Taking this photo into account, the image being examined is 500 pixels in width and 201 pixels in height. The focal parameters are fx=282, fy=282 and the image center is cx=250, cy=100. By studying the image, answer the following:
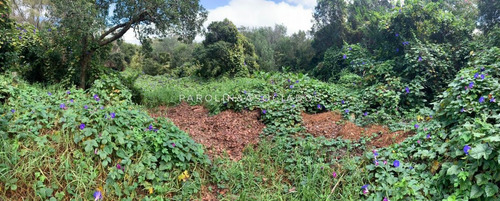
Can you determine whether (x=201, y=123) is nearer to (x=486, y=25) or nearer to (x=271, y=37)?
(x=486, y=25)

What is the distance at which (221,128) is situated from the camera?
384 cm

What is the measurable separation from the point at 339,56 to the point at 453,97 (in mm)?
5642

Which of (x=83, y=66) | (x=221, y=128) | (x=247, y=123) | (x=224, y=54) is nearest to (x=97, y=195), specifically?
(x=221, y=128)

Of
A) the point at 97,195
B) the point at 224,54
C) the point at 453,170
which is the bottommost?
the point at 97,195

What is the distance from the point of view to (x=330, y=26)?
9984 millimetres

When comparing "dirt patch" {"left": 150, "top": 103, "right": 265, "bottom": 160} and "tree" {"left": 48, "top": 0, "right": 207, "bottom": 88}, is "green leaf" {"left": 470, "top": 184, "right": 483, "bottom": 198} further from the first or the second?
"tree" {"left": 48, "top": 0, "right": 207, "bottom": 88}

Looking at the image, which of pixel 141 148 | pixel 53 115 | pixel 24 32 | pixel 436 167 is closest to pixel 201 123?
pixel 141 148

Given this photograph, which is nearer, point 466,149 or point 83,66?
point 466,149

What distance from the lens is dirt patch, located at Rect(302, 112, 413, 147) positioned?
9.78 feet

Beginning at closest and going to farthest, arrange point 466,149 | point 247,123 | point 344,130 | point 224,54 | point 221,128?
point 466,149 < point 344,130 < point 221,128 < point 247,123 < point 224,54

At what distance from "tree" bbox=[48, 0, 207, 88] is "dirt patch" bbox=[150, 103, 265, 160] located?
Answer: 153cm

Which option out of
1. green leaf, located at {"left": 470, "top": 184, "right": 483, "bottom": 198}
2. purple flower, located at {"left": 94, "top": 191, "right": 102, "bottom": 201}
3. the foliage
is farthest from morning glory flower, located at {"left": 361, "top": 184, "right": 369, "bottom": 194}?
purple flower, located at {"left": 94, "top": 191, "right": 102, "bottom": 201}

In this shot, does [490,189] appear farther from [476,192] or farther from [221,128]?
[221,128]

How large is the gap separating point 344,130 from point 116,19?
4.22 m
